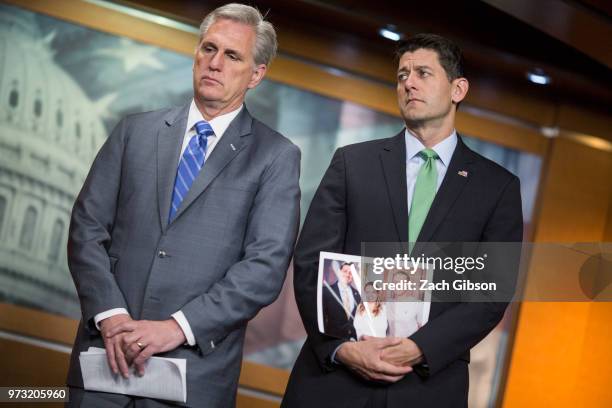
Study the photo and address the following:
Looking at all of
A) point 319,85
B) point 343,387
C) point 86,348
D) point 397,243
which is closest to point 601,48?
point 319,85

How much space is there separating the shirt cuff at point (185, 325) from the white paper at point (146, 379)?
65 mm

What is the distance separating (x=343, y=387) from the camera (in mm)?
2875

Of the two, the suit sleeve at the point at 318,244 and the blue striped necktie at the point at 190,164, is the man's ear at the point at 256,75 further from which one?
the suit sleeve at the point at 318,244

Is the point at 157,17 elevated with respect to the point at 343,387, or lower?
elevated

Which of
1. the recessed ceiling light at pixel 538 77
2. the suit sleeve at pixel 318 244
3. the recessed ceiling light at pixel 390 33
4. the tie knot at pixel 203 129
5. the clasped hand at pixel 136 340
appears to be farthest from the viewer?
the recessed ceiling light at pixel 538 77

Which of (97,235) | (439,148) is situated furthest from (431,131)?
(97,235)

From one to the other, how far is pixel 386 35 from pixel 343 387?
307 centimetres

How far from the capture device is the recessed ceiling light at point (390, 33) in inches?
209

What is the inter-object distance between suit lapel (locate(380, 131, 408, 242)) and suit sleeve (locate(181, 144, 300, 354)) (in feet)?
1.05

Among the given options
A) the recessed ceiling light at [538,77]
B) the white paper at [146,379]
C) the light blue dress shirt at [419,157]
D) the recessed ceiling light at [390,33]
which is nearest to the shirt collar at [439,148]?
the light blue dress shirt at [419,157]

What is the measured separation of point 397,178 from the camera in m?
3.04

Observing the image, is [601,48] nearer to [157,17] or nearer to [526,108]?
[526,108]

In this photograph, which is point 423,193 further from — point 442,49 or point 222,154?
point 222,154

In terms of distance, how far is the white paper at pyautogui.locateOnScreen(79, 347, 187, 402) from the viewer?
2.75 meters
